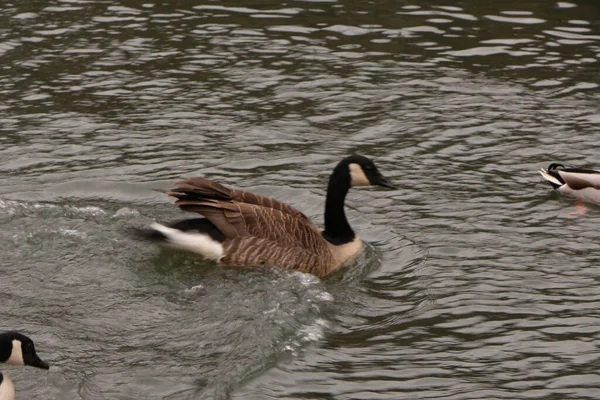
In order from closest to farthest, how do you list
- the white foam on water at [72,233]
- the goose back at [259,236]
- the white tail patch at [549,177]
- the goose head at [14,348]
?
the goose head at [14,348]
the goose back at [259,236]
the white foam on water at [72,233]
the white tail patch at [549,177]

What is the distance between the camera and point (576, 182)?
14.6 metres

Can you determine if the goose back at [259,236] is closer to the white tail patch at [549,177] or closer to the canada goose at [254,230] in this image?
the canada goose at [254,230]

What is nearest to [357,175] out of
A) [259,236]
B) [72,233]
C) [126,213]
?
[259,236]

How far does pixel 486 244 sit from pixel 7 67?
8.68 m

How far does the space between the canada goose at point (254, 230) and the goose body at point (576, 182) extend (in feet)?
8.57

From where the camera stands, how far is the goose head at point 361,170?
1316 cm

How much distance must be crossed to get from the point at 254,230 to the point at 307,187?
7.39ft

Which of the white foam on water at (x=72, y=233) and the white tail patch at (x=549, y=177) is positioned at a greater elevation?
the white foam on water at (x=72, y=233)

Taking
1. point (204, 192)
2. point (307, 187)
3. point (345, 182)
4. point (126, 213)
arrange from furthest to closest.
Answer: point (307, 187) → point (126, 213) → point (345, 182) → point (204, 192)

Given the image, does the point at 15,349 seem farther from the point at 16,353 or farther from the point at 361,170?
the point at 361,170

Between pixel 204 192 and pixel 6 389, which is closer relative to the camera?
pixel 6 389

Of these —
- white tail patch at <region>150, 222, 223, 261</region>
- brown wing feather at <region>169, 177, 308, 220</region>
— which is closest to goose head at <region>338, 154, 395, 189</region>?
brown wing feather at <region>169, 177, 308, 220</region>

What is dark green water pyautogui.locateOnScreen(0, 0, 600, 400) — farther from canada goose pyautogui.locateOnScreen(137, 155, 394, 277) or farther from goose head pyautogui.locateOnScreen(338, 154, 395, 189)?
goose head pyautogui.locateOnScreen(338, 154, 395, 189)

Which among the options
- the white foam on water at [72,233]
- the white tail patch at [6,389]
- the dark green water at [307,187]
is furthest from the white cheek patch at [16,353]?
the white foam on water at [72,233]
